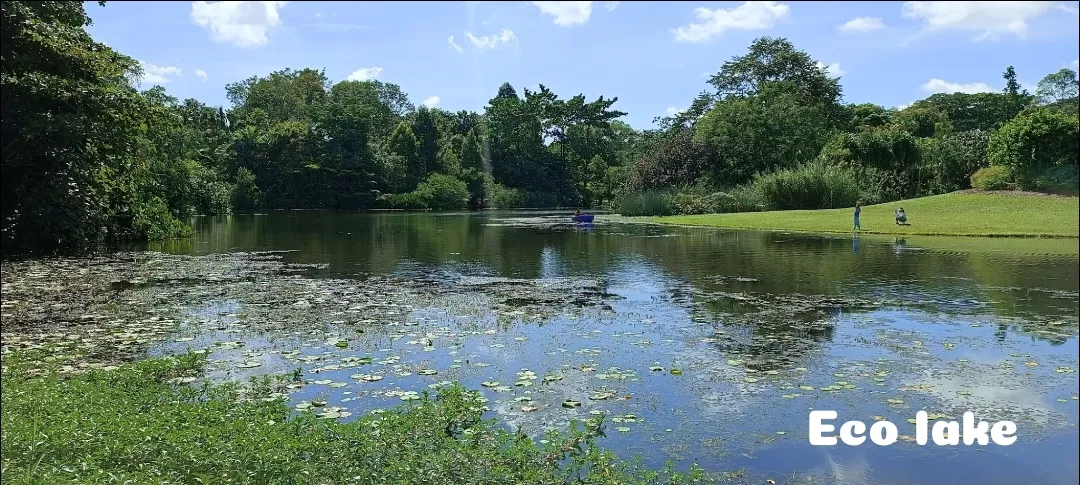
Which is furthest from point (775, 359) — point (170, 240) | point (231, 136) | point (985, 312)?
point (231, 136)

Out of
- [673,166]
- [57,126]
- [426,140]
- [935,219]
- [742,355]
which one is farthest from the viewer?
[426,140]

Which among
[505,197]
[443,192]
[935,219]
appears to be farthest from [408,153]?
[935,219]

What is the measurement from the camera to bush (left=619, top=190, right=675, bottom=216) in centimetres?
5781

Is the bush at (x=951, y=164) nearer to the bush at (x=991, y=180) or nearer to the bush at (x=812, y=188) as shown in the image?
the bush at (x=812, y=188)

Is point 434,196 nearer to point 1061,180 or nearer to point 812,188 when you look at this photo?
point 812,188

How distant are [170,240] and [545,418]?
31644 mm

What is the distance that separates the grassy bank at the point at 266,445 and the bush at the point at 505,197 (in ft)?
296

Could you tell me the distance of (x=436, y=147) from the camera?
10062cm

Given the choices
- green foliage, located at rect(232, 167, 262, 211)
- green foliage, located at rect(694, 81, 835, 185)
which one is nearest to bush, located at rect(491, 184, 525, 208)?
green foliage, located at rect(232, 167, 262, 211)

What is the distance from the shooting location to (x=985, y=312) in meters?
13.5

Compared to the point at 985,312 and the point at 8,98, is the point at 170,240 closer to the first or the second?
the point at 8,98

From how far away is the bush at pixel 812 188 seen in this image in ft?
172

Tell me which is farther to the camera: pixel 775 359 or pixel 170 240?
pixel 170 240

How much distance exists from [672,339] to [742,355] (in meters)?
1.37
